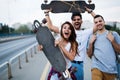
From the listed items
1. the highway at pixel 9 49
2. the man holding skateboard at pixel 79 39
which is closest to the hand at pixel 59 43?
the man holding skateboard at pixel 79 39

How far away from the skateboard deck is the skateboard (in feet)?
4.38

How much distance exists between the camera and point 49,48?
217 inches

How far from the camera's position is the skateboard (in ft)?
22.7

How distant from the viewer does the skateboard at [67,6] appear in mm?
6914

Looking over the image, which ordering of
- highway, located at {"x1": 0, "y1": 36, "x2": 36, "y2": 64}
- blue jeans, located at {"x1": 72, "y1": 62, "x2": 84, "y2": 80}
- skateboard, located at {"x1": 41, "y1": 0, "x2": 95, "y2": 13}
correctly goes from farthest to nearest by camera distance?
highway, located at {"x1": 0, "y1": 36, "x2": 36, "y2": 64} < skateboard, located at {"x1": 41, "y1": 0, "x2": 95, "y2": 13} < blue jeans, located at {"x1": 72, "y1": 62, "x2": 84, "y2": 80}

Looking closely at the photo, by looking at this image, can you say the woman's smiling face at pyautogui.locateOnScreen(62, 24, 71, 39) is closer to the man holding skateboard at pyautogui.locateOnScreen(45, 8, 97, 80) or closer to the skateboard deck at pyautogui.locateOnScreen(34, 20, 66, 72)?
the skateboard deck at pyautogui.locateOnScreen(34, 20, 66, 72)

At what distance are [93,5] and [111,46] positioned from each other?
1147 millimetres

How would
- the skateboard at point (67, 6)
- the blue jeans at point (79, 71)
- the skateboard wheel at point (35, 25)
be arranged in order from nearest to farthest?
the skateboard wheel at point (35, 25) → the blue jeans at point (79, 71) → the skateboard at point (67, 6)

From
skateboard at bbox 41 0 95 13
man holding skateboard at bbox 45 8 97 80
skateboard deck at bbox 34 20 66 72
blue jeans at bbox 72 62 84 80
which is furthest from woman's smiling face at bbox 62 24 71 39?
skateboard at bbox 41 0 95 13

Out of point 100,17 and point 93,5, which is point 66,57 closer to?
point 100,17

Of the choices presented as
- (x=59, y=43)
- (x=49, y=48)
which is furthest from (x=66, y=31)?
(x=49, y=48)

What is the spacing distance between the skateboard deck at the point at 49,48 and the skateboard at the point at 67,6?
134cm

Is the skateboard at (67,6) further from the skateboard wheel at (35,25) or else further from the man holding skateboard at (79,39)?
the skateboard wheel at (35,25)

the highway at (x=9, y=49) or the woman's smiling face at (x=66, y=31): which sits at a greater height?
the woman's smiling face at (x=66, y=31)
